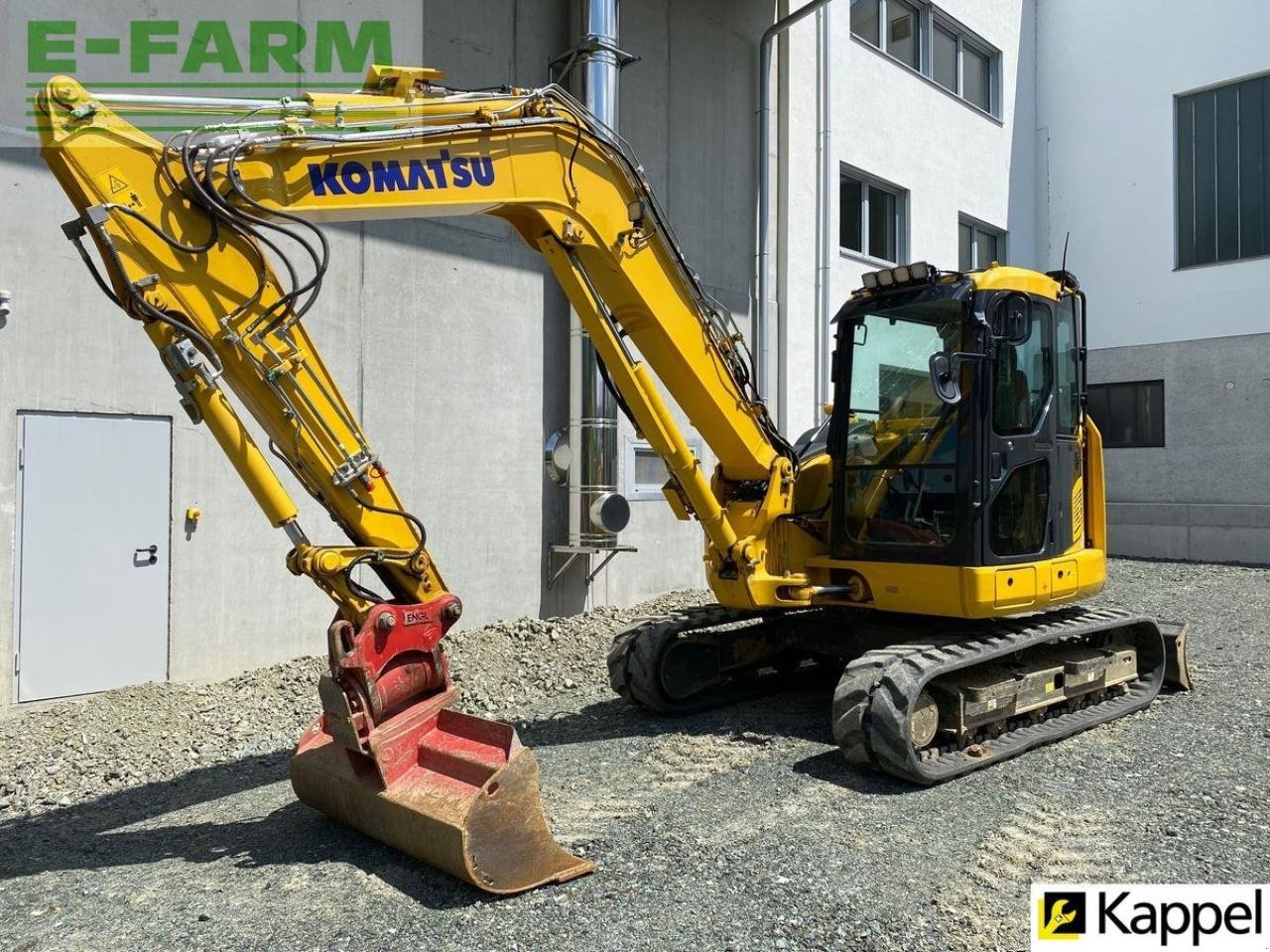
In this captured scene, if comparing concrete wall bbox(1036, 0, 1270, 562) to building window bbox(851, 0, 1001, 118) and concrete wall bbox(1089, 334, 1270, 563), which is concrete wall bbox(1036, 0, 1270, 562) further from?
building window bbox(851, 0, 1001, 118)

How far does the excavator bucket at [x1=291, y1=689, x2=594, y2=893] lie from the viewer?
12.8 feet

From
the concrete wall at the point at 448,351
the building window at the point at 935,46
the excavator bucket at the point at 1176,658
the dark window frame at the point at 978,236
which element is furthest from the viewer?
the dark window frame at the point at 978,236

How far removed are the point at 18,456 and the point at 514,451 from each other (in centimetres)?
405

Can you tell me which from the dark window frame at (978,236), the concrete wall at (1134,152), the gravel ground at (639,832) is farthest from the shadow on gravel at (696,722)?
the concrete wall at (1134,152)

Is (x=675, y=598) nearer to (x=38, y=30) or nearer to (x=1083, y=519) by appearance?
(x=1083, y=519)

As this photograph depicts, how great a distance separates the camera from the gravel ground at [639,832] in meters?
3.72

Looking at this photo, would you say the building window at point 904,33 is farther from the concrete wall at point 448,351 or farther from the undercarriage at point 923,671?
the undercarriage at point 923,671

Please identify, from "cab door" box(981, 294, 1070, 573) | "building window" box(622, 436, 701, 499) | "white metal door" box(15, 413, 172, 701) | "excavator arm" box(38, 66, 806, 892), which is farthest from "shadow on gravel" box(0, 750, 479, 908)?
"building window" box(622, 436, 701, 499)

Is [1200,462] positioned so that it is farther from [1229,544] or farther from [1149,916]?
[1149,916]

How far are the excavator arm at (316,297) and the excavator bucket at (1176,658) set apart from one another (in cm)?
520

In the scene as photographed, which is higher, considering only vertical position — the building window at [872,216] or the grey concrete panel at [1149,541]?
the building window at [872,216]

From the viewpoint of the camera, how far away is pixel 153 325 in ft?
13.1

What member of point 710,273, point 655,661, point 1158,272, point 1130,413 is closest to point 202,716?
point 655,661

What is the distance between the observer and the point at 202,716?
21.8ft
